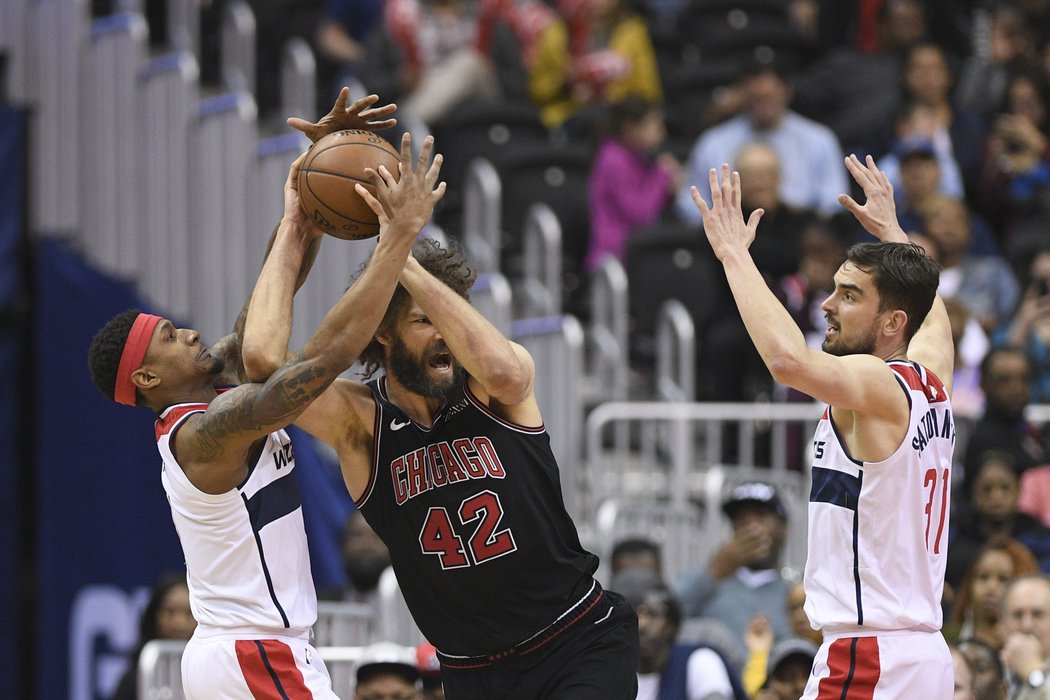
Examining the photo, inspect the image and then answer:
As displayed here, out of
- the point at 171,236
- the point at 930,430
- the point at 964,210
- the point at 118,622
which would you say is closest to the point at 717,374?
the point at 964,210

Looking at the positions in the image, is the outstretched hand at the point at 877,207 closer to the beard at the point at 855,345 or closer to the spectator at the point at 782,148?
the beard at the point at 855,345

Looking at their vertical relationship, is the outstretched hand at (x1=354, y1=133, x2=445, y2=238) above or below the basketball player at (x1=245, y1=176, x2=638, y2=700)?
above

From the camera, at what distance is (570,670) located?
6.02m

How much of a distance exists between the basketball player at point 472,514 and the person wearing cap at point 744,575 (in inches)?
155

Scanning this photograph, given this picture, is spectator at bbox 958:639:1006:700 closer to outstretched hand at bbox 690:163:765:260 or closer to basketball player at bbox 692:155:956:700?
basketball player at bbox 692:155:956:700

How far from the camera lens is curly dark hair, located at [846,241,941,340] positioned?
596 cm

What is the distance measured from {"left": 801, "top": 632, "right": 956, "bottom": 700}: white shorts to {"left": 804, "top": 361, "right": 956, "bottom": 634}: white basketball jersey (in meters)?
0.05

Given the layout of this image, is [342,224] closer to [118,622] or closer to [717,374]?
[717,374]

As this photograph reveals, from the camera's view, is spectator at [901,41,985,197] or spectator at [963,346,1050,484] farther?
spectator at [901,41,985,197]

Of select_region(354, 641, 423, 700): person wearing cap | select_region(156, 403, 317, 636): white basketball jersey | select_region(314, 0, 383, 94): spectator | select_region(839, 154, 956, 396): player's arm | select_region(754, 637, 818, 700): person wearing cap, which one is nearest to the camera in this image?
select_region(156, 403, 317, 636): white basketball jersey

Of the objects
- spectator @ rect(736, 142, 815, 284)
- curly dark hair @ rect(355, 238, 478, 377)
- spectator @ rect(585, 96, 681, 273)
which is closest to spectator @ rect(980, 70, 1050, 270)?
spectator @ rect(736, 142, 815, 284)

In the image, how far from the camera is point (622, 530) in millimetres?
10805

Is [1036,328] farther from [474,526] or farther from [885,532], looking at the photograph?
[474,526]

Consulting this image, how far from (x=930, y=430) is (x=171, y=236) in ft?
25.4
